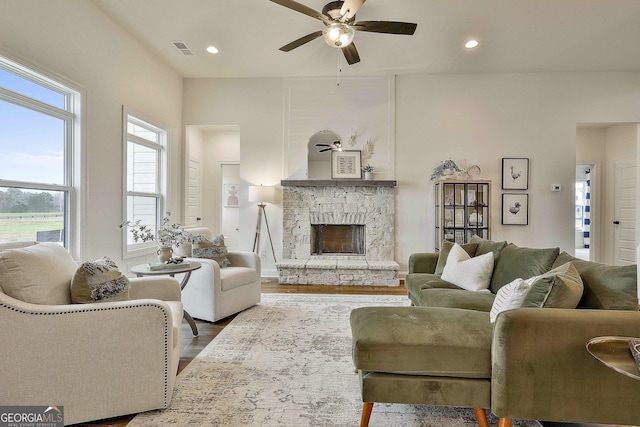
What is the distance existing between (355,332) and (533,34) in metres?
4.18

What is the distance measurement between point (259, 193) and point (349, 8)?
296cm

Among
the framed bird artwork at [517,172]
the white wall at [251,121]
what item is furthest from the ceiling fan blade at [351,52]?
the framed bird artwork at [517,172]

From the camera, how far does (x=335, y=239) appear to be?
17.3 feet

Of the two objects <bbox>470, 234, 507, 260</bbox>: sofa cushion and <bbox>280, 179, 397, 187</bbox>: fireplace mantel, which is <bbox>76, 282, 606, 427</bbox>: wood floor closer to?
<bbox>470, 234, 507, 260</bbox>: sofa cushion

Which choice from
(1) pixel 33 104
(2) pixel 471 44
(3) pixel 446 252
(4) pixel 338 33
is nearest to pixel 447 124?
(2) pixel 471 44

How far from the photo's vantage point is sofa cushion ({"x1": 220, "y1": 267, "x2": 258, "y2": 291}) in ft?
10.3

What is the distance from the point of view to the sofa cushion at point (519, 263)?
92.0 inches

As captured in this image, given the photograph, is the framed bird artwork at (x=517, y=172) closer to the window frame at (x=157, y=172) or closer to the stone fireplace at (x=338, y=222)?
the stone fireplace at (x=338, y=222)

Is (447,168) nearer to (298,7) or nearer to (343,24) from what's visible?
(343,24)

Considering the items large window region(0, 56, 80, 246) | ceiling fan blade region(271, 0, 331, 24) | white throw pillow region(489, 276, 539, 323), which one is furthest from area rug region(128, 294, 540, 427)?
ceiling fan blade region(271, 0, 331, 24)

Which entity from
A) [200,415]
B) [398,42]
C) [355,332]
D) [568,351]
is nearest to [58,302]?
[200,415]

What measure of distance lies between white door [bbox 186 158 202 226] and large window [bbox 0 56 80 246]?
232 centimetres

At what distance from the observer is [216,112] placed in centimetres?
516

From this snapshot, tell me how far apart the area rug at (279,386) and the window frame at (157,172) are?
190cm
